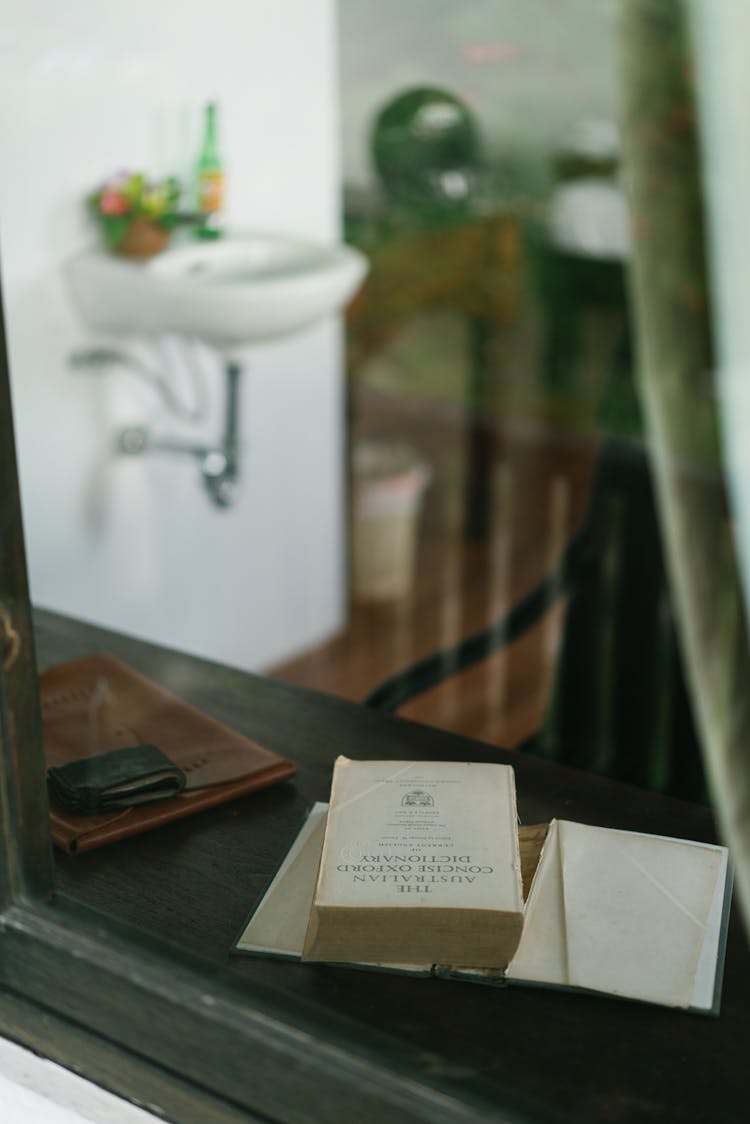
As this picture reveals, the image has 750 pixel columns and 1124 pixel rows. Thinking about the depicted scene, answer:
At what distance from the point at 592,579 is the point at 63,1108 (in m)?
0.97

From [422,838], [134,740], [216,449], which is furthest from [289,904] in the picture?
[216,449]

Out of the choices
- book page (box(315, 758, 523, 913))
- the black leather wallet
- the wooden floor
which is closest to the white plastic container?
the wooden floor

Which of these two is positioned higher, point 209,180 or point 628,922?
point 209,180

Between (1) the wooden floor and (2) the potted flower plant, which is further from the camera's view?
(1) the wooden floor

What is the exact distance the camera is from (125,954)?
745 mm

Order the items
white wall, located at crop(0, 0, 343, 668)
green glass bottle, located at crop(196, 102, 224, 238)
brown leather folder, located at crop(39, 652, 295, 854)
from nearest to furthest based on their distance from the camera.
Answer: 1. brown leather folder, located at crop(39, 652, 295, 854)
2. white wall, located at crop(0, 0, 343, 668)
3. green glass bottle, located at crop(196, 102, 224, 238)

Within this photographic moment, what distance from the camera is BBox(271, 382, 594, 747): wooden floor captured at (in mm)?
2418

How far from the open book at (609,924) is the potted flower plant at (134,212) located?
4.77 feet

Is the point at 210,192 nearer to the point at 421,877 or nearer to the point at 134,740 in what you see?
the point at 134,740

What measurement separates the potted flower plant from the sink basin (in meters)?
0.03

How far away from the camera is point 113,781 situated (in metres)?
0.94

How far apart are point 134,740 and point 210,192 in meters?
1.39

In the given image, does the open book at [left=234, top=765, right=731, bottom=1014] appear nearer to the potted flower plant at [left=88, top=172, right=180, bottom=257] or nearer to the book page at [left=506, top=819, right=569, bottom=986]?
the book page at [left=506, top=819, right=569, bottom=986]

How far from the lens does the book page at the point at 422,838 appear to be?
71 centimetres
